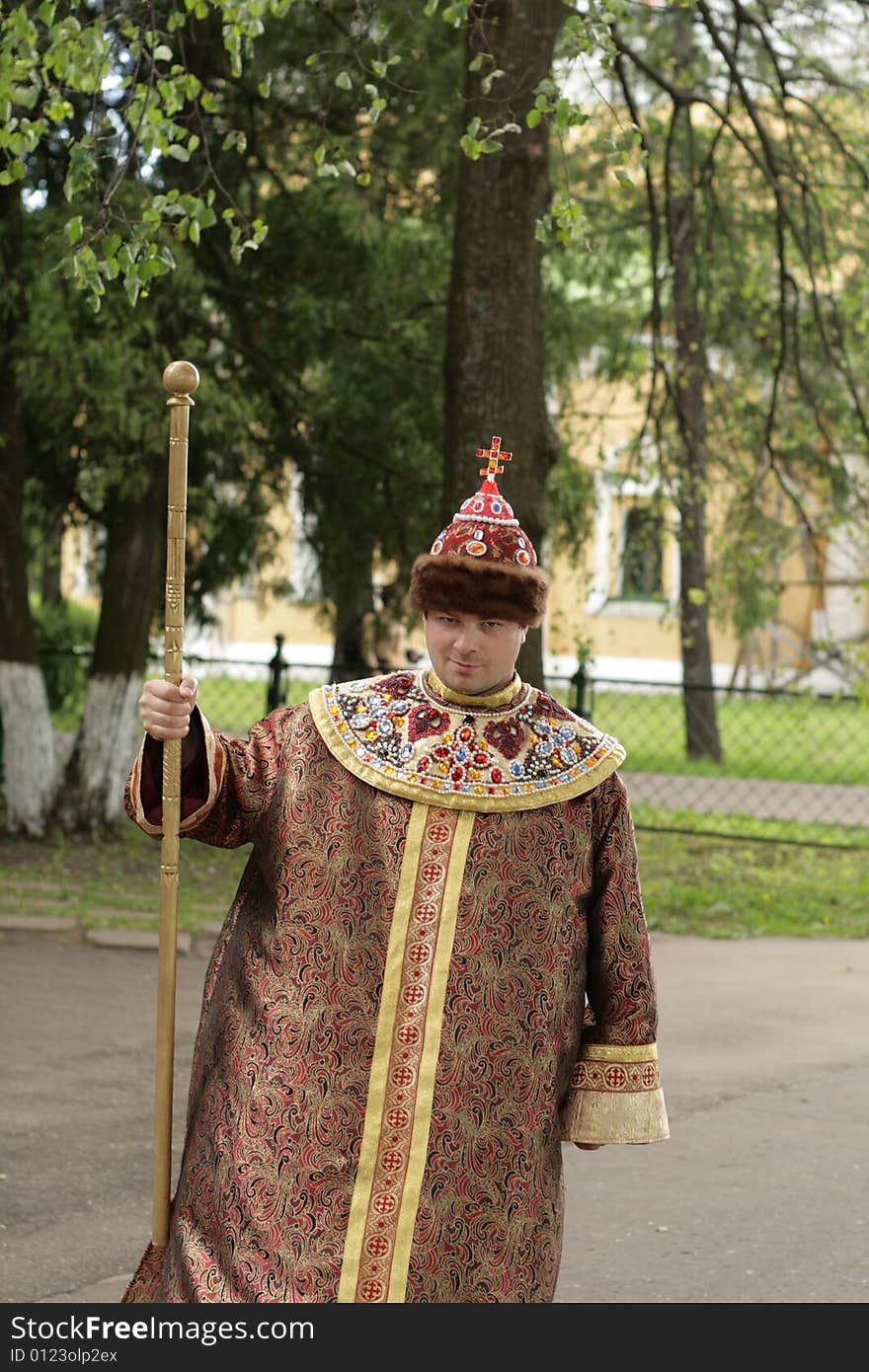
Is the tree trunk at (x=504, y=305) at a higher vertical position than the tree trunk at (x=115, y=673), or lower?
higher

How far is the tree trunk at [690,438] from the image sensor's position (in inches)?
424

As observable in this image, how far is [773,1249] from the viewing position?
4.80 metres

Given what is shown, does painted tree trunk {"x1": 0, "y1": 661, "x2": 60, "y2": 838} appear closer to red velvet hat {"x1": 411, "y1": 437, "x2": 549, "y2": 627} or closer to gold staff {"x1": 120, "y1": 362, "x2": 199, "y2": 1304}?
gold staff {"x1": 120, "y1": 362, "x2": 199, "y2": 1304}

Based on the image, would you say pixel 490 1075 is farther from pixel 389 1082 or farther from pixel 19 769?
pixel 19 769

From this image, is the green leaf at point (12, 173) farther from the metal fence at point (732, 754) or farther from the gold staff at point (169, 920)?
the metal fence at point (732, 754)

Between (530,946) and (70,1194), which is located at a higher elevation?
(530,946)

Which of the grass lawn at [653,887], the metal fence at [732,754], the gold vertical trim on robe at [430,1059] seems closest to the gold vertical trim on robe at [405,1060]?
the gold vertical trim on robe at [430,1059]

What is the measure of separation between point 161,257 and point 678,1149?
10.2 ft

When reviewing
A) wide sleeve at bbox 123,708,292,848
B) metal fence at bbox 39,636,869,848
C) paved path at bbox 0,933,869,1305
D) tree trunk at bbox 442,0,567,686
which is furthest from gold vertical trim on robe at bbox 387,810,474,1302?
metal fence at bbox 39,636,869,848

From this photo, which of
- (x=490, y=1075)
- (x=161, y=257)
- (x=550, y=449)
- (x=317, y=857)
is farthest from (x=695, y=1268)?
(x=550, y=449)

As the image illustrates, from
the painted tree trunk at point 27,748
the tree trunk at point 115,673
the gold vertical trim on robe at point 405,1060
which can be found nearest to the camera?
the gold vertical trim on robe at point 405,1060

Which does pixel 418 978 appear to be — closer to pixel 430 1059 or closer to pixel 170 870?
pixel 430 1059

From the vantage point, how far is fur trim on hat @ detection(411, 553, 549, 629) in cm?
327

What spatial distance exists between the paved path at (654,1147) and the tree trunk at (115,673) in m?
2.30
